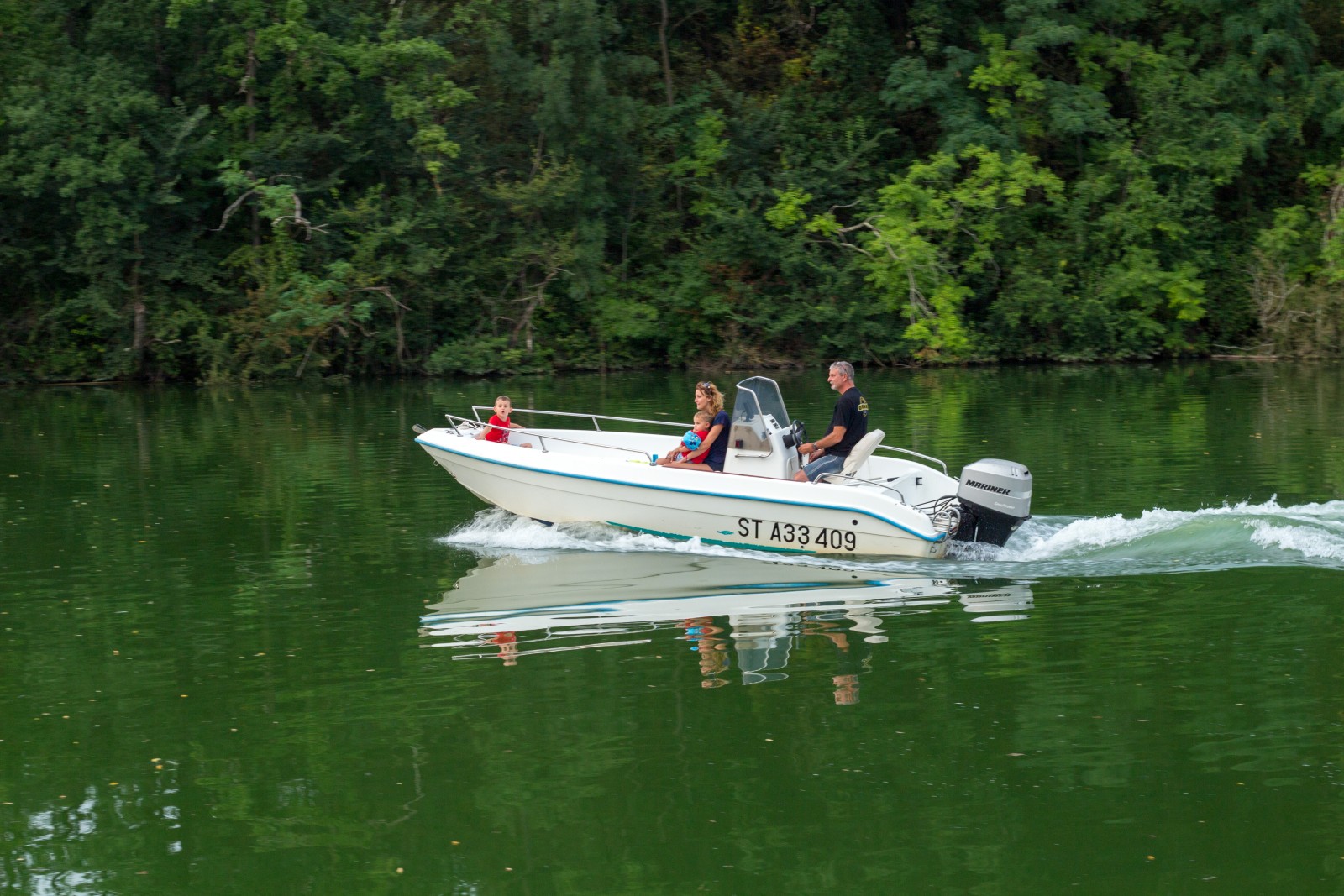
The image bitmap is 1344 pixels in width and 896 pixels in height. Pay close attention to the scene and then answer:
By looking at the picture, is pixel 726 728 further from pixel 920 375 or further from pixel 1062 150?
pixel 1062 150

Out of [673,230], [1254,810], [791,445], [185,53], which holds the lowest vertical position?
[1254,810]

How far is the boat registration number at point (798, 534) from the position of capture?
41.3ft

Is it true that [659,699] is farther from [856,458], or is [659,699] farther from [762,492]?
[856,458]

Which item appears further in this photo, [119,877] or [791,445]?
[791,445]

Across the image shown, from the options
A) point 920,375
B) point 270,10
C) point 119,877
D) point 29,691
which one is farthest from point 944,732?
point 270,10

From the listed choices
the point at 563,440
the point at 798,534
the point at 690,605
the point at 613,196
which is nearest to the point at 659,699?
the point at 690,605

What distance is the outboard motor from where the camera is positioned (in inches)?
475

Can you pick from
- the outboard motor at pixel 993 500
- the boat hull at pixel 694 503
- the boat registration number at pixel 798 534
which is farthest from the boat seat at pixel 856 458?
the outboard motor at pixel 993 500

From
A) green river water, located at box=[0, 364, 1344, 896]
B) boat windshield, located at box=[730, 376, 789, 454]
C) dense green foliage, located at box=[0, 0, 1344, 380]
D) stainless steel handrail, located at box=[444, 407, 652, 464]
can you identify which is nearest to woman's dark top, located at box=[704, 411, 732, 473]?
boat windshield, located at box=[730, 376, 789, 454]

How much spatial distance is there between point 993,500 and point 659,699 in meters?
4.42

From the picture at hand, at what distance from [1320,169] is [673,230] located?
45.7 feet

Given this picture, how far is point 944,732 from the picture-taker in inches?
318

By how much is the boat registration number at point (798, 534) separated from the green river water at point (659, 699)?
190 mm

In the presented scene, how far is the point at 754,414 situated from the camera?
1339 centimetres
